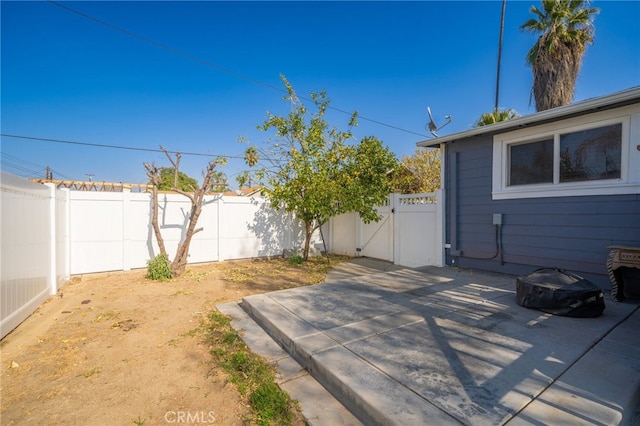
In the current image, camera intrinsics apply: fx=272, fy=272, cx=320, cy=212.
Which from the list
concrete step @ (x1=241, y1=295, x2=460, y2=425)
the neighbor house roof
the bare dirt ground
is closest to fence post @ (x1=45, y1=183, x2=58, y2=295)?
the bare dirt ground

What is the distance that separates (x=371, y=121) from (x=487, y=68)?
6546 millimetres

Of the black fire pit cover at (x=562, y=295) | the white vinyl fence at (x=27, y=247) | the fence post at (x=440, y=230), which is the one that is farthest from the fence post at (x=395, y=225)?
the white vinyl fence at (x=27, y=247)

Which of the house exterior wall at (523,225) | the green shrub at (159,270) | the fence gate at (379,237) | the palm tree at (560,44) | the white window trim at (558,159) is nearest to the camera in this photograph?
the white window trim at (558,159)

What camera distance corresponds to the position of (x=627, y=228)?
3.88 metres

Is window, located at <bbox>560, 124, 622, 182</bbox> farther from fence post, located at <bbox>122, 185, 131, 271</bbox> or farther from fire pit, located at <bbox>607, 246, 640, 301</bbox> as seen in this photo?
fence post, located at <bbox>122, 185, 131, 271</bbox>

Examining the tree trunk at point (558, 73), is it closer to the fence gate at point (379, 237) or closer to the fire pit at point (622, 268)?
the fence gate at point (379, 237)

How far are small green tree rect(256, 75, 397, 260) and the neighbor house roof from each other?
8.77ft

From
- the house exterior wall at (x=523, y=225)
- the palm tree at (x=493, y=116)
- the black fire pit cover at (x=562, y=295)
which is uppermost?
the palm tree at (x=493, y=116)

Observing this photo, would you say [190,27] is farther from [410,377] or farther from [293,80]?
[410,377]

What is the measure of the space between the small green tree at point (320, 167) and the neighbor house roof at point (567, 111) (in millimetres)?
2675

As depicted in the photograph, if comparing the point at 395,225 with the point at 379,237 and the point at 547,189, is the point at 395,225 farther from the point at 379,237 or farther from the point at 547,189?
the point at 547,189

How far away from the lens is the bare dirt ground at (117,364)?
6.38ft

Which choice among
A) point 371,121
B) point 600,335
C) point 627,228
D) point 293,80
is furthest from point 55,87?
point 627,228

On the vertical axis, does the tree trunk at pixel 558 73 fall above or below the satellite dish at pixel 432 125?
above
